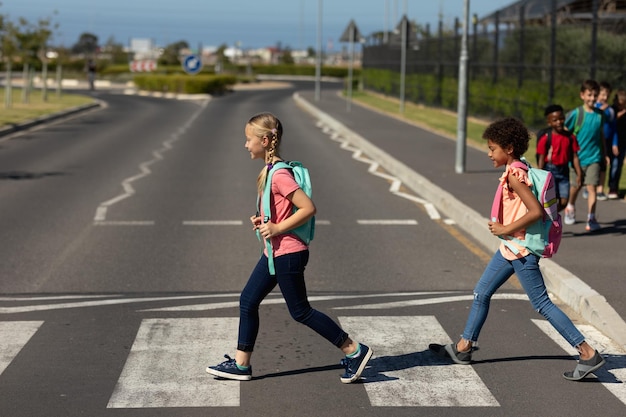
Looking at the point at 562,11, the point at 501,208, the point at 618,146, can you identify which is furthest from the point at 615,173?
the point at 562,11

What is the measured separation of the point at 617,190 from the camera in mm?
15430

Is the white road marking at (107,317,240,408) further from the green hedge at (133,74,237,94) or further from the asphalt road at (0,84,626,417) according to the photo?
A: the green hedge at (133,74,237,94)

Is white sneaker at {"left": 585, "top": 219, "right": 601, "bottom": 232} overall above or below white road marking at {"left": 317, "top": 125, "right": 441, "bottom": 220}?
above

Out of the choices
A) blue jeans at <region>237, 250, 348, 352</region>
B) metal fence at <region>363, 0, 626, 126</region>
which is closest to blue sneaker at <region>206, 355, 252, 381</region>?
blue jeans at <region>237, 250, 348, 352</region>

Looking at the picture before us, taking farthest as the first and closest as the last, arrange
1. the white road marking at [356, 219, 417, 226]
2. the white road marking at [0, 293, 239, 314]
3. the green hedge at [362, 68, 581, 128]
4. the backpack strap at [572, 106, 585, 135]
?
the green hedge at [362, 68, 581, 128] < the white road marking at [356, 219, 417, 226] < the backpack strap at [572, 106, 585, 135] < the white road marking at [0, 293, 239, 314]

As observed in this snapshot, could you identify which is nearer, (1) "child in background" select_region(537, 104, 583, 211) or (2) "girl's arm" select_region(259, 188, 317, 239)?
(2) "girl's arm" select_region(259, 188, 317, 239)

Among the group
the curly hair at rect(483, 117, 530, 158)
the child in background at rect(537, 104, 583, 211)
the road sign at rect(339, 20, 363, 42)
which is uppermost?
the road sign at rect(339, 20, 363, 42)

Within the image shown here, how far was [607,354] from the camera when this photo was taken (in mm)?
7312

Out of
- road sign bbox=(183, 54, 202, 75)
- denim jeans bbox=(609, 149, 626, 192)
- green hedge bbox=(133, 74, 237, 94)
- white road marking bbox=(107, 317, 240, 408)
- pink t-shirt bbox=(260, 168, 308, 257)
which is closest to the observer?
white road marking bbox=(107, 317, 240, 408)

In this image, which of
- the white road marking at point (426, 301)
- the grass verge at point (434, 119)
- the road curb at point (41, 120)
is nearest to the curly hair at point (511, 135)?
the white road marking at point (426, 301)

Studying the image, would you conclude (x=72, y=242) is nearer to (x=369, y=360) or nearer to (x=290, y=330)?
(x=290, y=330)

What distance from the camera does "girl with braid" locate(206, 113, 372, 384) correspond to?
20.5 feet

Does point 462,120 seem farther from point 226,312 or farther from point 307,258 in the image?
point 307,258

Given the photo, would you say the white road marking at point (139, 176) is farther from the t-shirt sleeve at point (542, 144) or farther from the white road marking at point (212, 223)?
the t-shirt sleeve at point (542, 144)
